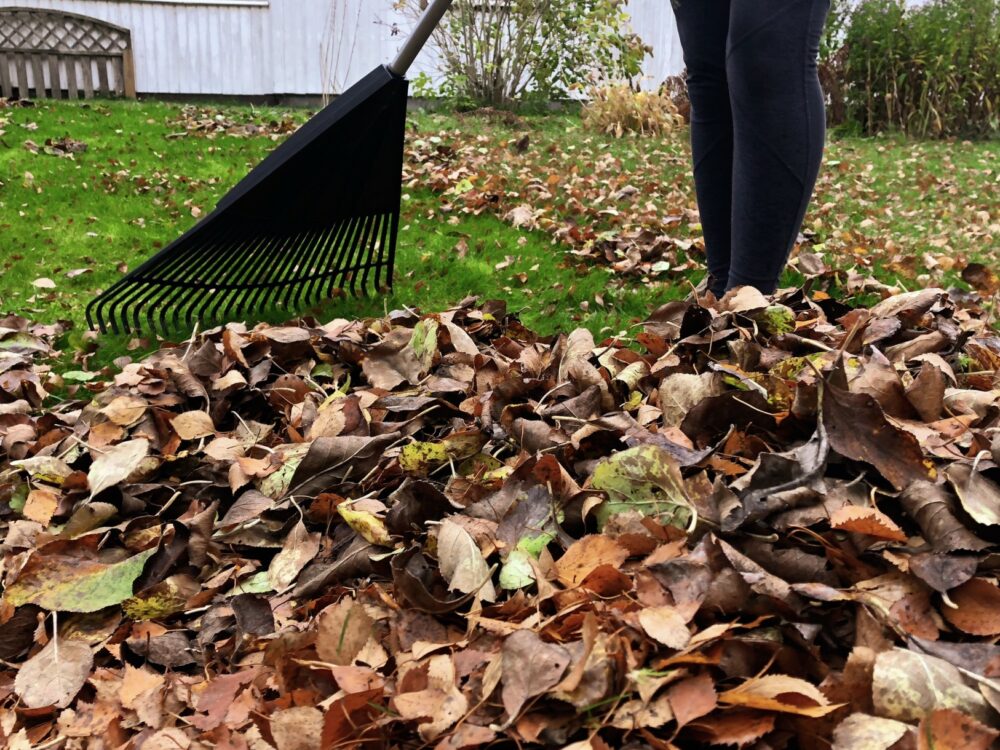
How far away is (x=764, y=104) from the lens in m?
1.68

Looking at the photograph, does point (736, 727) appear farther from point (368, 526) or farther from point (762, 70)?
point (762, 70)

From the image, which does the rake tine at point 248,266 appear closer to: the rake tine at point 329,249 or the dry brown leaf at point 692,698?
the rake tine at point 329,249

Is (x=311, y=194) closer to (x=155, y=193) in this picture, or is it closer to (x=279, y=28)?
(x=155, y=193)

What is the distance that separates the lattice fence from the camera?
28.7 feet

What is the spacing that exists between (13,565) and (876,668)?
1247 mm

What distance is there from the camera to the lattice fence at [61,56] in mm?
8742

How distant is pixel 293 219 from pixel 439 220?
3.98 feet

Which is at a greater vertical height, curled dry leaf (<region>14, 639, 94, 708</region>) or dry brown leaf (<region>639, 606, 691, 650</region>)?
dry brown leaf (<region>639, 606, 691, 650</region>)


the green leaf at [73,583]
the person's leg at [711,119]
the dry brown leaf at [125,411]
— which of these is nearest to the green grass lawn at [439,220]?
the person's leg at [711,119]

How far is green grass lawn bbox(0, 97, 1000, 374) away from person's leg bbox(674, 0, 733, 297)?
1.24ft

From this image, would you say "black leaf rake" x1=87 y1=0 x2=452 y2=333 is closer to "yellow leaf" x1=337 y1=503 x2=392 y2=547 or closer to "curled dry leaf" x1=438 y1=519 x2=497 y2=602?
"yellow leaf" x1=337 y1=503 x2=392 y2=547

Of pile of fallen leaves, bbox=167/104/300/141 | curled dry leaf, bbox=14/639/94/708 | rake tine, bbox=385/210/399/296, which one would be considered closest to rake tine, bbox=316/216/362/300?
rake tine, bbox=385/210/399/296

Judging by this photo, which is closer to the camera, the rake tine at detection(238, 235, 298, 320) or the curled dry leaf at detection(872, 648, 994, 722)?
the curled dry leaf at detection(872, 648, 994, 722)

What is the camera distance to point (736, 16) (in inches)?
64.4
